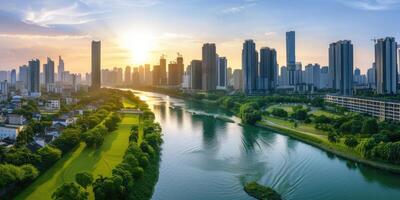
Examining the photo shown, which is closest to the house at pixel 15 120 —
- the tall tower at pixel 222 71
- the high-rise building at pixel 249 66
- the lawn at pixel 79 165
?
the lawn at pixel 79 165

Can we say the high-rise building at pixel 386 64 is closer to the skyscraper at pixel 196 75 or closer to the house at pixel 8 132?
the house at pixel 8 132

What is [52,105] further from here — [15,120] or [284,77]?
[284,77]

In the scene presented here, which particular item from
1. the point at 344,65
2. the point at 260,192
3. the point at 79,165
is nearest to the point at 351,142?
the point at 260,192

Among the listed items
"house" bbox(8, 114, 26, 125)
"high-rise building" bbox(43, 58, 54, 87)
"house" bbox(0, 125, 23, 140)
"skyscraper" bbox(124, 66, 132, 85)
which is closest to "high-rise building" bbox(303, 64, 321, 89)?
"high-rise building" bbox(43, 58, 54, 87)

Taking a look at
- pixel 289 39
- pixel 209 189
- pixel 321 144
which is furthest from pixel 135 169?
pixel 289 39

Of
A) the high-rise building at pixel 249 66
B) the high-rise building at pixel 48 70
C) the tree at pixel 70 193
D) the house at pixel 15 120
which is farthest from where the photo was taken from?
the high-rise building at pixel 48 70

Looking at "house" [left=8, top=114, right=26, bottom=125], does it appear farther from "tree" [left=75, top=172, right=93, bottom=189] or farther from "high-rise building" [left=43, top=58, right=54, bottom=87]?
"high-rise building" [left=43, top=58, right=54, bottom=87]
